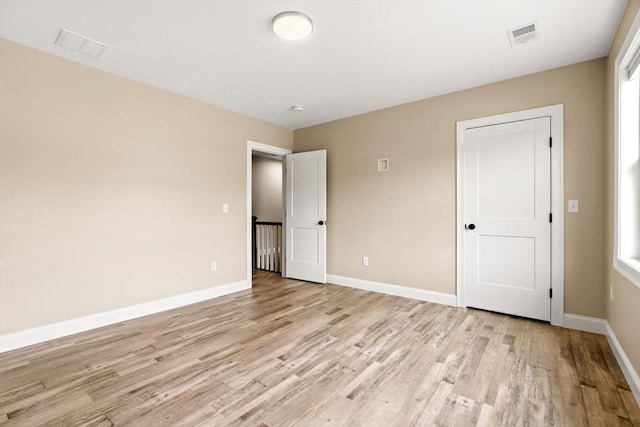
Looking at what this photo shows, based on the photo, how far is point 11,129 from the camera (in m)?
2.48

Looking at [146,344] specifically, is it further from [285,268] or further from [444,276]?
[444,276]

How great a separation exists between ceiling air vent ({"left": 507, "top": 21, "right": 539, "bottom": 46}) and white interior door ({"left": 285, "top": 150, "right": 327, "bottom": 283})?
268 centimetres

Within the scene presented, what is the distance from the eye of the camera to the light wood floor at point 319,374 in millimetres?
1680

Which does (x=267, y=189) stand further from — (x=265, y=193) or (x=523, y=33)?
(x=523, y=33)

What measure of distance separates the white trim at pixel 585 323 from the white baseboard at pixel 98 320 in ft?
12.6

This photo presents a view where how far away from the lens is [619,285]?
2.25 metres

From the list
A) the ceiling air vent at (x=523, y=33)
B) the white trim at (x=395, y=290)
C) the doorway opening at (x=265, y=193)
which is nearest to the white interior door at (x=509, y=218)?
the white trim at (x=395, y=290)

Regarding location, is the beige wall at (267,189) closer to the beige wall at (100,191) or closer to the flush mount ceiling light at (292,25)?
the beige wall at (100,191)

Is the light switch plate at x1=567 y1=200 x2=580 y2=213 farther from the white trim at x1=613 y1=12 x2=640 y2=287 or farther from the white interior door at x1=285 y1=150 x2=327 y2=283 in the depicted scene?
the white interior door at x1=285 y1=150 x2=327 y2=283

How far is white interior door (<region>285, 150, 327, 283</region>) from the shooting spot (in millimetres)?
4652

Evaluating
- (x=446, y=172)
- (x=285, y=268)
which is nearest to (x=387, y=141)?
(x=446, y=172)

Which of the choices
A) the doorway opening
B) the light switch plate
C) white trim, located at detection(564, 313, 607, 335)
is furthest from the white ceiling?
the doorway opening

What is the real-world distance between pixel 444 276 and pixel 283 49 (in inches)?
119

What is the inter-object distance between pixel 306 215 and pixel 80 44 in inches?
128
